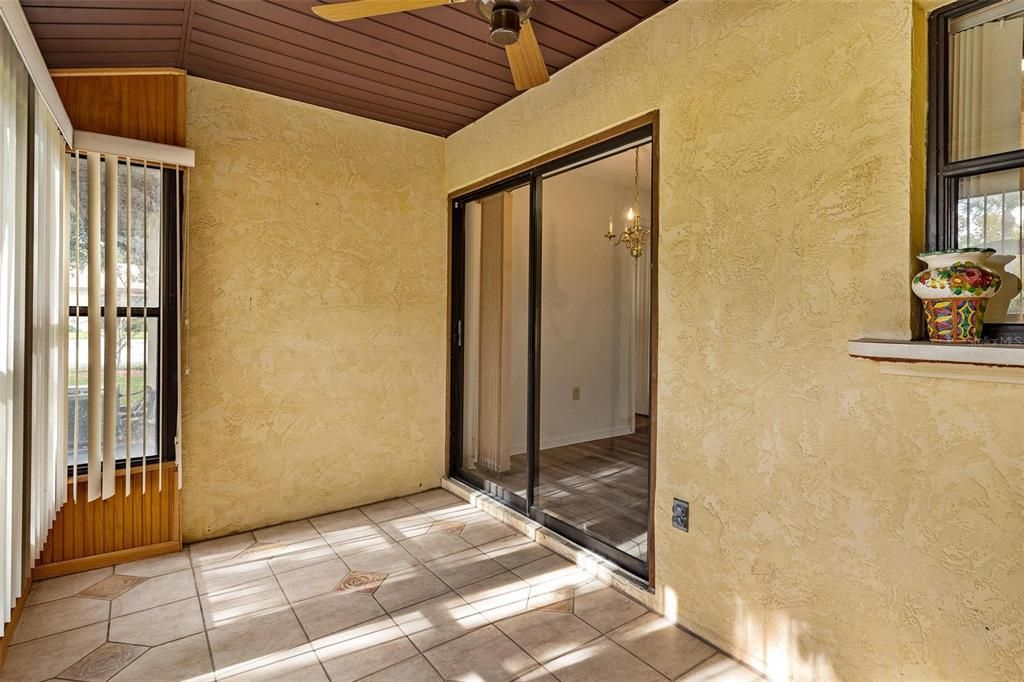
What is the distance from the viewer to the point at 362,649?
1.97 m

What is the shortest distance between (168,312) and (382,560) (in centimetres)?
171

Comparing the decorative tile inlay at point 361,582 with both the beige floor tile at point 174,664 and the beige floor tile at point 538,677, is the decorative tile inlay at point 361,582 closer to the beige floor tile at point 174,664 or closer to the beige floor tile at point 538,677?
the beige floor tile at point 174,664

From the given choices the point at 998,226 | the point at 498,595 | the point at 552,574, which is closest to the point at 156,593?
the point at 498,595

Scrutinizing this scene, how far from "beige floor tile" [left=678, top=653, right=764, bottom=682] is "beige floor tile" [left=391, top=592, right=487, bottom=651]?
2.69 ft

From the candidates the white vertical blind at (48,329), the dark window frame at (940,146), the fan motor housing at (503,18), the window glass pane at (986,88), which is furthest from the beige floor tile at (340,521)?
the window glass pane at (986,88)

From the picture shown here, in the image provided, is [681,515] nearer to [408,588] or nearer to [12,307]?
[408,588]

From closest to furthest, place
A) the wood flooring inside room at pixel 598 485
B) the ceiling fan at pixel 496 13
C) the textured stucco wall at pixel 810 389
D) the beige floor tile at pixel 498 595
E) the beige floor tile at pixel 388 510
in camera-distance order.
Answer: the textured stucco wall at pixel 810 389
the ceiling fan at pixel 496 13
the beige floor tile at pixel 498 595
the wood flooring inside room at pixel 598 485
the beige floor tile at pixel 388 510

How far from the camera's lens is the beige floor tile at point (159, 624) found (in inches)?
79.7

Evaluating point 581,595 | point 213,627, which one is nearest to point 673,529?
point 581,595

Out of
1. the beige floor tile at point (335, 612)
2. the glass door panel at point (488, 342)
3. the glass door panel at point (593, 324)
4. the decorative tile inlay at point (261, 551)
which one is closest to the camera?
the beige floor tile at point (335, 612)

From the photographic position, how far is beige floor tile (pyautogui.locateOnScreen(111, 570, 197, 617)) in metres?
2.24

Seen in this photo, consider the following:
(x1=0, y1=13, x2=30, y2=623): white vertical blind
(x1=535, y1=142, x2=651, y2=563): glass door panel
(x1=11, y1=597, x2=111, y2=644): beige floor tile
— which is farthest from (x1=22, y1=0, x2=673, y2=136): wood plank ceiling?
(x1=11, y1=597, x2=111, y2=644): beige floor tile

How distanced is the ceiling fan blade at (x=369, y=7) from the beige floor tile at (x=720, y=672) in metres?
2.44

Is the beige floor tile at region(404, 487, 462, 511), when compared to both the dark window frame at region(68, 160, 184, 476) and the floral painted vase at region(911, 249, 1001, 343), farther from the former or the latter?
the floral painted vase at region(911, 249, 1001, 343)
